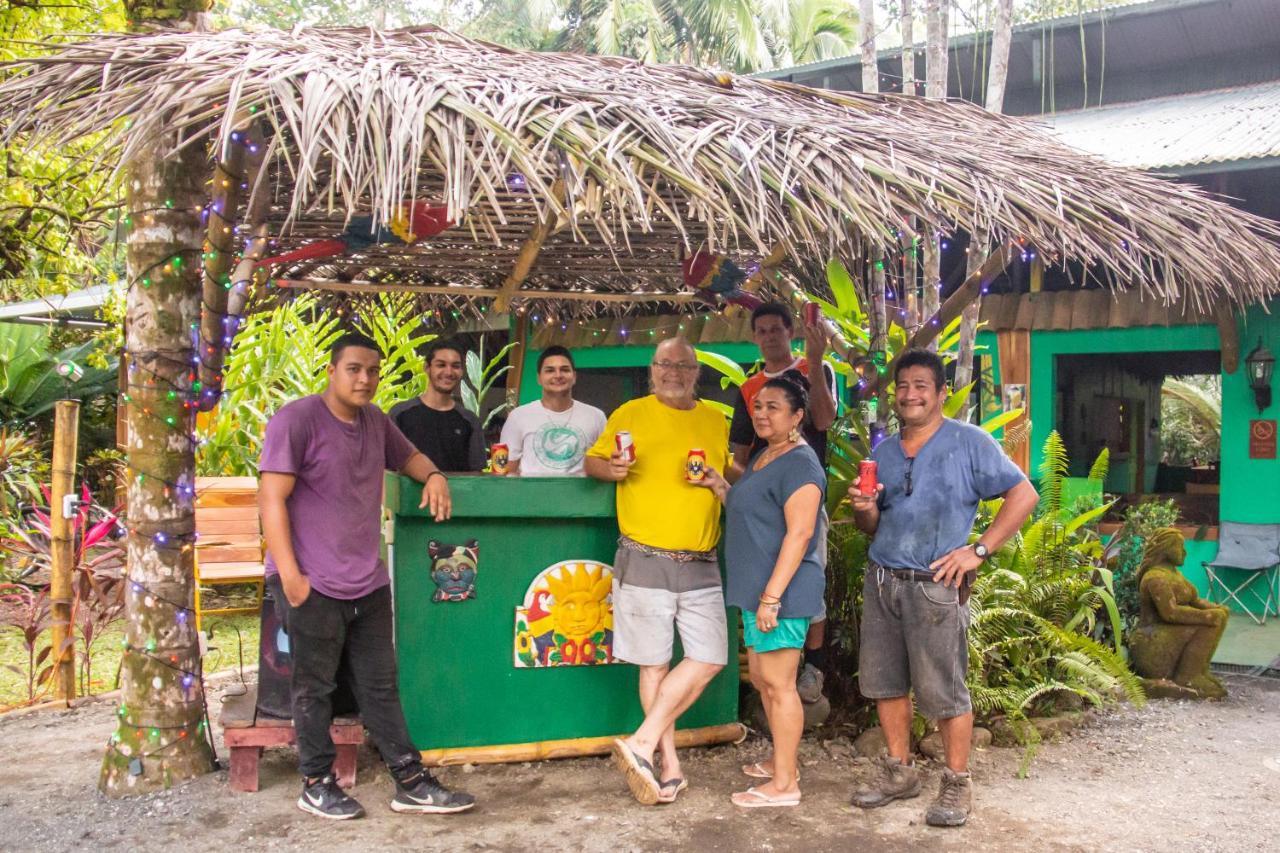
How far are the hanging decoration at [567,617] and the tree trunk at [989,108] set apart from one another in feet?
8.56

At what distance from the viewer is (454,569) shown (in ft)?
15.3

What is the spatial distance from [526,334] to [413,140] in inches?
357

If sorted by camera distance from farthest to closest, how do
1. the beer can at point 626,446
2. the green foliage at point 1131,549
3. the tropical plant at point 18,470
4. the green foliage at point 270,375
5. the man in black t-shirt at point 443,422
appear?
the tropical plant at point 18,470 → the green foliage at point 270,375 → the green foliage at point 1131,549 → the man in black t-shirt at point 443,422 → the beer can at point 626,446

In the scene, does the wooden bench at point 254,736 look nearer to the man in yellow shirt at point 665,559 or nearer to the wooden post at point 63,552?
the man in yellow shirt at point 665,559

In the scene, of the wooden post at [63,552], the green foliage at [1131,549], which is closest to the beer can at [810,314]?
the green foliage at [1131,549]

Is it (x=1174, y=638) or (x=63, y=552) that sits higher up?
(x=63, y=552)

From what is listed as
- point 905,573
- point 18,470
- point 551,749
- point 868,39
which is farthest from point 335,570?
point 18,470

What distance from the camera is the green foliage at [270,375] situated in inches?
344

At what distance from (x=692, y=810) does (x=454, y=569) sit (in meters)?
1.38

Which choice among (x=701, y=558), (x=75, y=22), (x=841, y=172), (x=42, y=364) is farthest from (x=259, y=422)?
(x=841, y=172)

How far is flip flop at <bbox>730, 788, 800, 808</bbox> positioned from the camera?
430 cm

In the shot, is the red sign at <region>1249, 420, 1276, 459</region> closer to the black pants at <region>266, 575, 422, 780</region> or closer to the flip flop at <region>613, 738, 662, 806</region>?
the flip flop at <region>613, 738, 662, 806</region>

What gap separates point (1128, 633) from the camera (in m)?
6.73

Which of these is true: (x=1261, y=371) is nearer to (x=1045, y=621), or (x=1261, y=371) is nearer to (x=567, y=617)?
(x=1045, y=621)
